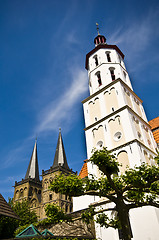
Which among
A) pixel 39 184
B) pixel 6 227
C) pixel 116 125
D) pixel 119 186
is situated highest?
pixel 39 184

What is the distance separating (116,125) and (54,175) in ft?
166

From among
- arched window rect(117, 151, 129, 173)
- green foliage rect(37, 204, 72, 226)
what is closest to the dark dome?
arched window rect(117, 151, 129, 173)

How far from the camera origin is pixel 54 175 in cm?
6469

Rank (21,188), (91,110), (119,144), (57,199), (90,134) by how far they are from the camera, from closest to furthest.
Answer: (119,144)
(90,134)
(91,110)
(57,199)
(21,188)

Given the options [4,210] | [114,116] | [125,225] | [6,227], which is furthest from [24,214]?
[125,225]

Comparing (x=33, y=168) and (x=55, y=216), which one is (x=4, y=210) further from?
(x=33, y=168)

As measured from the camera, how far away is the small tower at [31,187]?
226 ft

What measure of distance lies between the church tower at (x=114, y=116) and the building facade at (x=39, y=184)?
1783 inches

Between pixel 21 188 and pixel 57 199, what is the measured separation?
2084 centimetres

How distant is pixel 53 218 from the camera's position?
34.3 feet

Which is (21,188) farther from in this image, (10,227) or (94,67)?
(10,227)

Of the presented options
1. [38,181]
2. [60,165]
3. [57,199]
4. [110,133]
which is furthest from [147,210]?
[38,181]

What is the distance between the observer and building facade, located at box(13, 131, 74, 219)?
62744mm

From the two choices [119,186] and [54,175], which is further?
[54,175]
